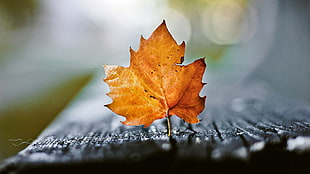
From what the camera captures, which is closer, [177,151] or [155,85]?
[177,151]

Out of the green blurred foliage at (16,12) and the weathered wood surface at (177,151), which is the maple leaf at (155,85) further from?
the green blurred foliage at (16,12)

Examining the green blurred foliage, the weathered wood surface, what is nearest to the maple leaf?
the weathered wood surface

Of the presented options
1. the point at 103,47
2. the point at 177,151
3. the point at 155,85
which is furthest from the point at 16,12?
the point at 177,151

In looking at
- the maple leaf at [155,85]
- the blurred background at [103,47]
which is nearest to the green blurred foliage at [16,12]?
the blurred background at [103,47]

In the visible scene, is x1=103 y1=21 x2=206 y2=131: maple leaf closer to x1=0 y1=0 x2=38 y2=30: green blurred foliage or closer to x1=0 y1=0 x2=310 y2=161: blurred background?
x1=0 y1=0 x2=310 y2=161: blurred background

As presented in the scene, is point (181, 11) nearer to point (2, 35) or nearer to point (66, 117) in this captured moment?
A: point (2, 35)

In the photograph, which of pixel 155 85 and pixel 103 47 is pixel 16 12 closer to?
pixel 103 47
